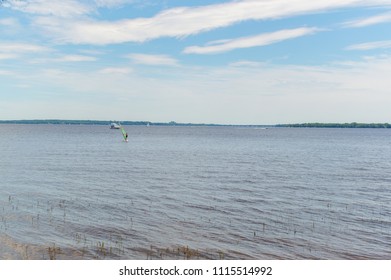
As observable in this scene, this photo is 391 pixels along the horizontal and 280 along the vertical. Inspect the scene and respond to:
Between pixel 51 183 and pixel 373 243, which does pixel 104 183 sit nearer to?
pixel 51 183

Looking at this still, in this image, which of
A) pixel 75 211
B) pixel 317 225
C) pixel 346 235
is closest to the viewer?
pixel 346 235

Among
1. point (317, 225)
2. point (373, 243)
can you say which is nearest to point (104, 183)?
point (317, 225)

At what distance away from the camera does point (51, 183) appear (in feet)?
114

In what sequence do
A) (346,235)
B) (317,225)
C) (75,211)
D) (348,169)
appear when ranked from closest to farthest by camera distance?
(346,235), (317,225), (75,211), (348,169)

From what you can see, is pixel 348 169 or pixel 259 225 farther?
pixel 348 169

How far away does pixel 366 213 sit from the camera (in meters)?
25.7

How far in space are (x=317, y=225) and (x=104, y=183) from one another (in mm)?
20429

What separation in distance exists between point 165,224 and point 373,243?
1125 cm

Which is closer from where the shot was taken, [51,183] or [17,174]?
[51,183]

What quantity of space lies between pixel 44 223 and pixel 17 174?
67.1 feet

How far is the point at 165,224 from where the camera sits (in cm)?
2228

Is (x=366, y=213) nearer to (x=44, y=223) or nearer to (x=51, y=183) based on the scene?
(x=44, y=223)
